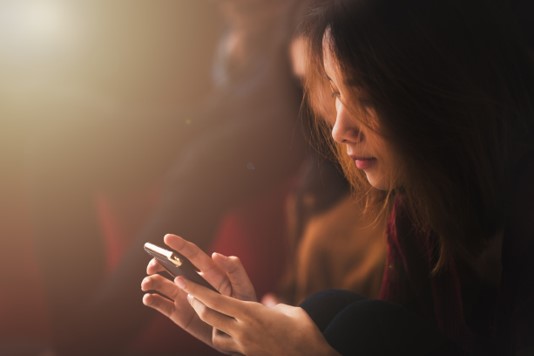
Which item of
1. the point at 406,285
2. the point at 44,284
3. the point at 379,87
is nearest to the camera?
the point at 379,87

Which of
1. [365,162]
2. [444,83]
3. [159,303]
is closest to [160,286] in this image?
[159,303]

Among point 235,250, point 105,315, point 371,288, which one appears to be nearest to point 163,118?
point 235,250

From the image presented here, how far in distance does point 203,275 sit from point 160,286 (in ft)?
0.24

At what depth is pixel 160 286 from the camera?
89cm

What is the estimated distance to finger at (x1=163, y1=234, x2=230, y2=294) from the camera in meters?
0.84

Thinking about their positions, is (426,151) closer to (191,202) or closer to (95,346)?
(191,202)

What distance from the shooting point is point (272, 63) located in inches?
47.9

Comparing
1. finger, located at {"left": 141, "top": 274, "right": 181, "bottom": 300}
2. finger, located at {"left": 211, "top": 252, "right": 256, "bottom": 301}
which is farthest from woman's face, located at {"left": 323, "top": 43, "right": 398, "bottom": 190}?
finger, located at {"left": 141, "top": 274, "right": 181, "bottom": 300}

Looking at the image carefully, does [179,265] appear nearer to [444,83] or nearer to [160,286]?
[160,286]

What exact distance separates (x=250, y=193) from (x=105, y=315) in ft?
1.28

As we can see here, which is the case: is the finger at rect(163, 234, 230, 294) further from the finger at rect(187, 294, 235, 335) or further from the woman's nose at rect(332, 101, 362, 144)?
the woman's nose at rect(332, 101, 362, 144)

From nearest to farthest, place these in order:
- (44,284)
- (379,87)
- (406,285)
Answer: (379,87) → (406,285) → (44,284)

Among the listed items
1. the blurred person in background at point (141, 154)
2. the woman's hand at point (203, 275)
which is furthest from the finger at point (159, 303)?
the blurred person in background at point (141, 154)

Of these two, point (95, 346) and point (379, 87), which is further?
point (95, 346)
